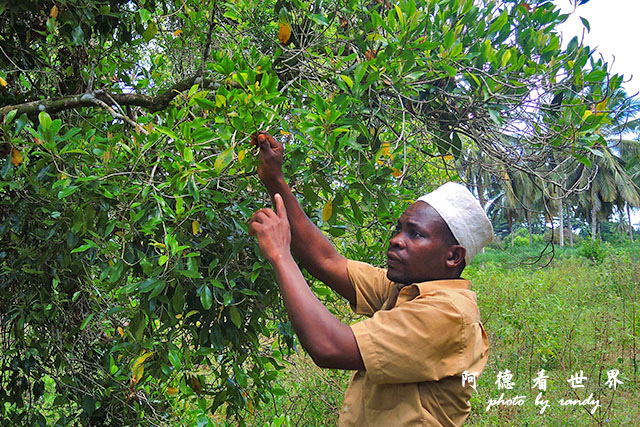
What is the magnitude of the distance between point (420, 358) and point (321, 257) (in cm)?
67

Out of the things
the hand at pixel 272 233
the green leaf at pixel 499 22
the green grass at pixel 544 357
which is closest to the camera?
the hand at pixel 272 233

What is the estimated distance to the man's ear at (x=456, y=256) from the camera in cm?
176

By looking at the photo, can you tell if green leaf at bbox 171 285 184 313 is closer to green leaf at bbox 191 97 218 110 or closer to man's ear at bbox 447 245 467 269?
green leaf at bbox 191 97 218 110

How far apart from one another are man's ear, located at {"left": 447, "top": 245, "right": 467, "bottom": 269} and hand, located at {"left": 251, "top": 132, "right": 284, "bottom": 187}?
2.00ft

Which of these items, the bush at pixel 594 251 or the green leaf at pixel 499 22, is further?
the bush at pixel 594 251

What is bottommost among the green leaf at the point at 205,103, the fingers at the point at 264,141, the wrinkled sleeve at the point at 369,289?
the wrinkled sleeve at the point at 369,289

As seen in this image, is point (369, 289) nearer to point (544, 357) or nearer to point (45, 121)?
point (45, 121)

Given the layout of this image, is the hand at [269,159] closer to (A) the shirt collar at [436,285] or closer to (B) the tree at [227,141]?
(B) the tree at [227,141]

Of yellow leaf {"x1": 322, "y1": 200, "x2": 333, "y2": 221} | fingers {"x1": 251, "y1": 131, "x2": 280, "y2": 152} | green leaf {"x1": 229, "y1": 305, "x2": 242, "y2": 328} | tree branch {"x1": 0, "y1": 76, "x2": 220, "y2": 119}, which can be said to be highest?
tree branch {"x1": 0, "y1": 76, "x2": 220, "y2": 119}

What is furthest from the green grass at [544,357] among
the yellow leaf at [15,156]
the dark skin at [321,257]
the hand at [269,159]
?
the yellow leaf at [15,156]

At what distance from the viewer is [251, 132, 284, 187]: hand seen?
1829 millimetres

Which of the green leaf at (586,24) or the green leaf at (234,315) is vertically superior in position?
the green leaf at (586,24)

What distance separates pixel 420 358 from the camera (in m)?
1.52

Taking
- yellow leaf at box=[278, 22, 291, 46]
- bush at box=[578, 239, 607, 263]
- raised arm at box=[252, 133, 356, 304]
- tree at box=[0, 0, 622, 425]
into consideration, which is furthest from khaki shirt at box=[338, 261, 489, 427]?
bush at box=[578, 239, 607, 263]
